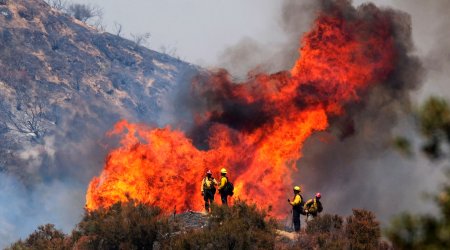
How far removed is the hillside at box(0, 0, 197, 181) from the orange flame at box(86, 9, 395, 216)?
28.5 meters

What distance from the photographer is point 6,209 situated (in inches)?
1887

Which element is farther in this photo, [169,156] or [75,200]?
[75,200]

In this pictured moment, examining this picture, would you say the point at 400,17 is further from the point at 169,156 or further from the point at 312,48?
the point at 169,156

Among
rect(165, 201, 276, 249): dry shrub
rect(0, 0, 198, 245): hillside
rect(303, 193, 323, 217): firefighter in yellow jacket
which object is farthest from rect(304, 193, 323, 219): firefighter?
rect(0, 0, 198, 245): hillside

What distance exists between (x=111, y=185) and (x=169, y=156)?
9.82 feet

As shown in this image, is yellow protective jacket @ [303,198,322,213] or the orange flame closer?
yellow protective jacket @ [303,198,322,213]

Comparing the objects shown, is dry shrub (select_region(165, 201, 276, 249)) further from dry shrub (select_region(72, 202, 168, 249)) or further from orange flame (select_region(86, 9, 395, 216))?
orange flame (select_region(86, 9, 395, 216))

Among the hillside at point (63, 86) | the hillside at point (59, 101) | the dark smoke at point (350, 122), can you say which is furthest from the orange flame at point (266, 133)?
the hillside at point (63, 86)

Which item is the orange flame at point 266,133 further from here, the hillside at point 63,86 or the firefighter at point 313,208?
the hillside at point 63,86

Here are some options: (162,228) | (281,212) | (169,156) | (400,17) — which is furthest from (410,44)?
(162,228)

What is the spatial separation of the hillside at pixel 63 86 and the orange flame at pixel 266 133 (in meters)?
28.5

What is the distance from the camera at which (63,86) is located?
68125mm

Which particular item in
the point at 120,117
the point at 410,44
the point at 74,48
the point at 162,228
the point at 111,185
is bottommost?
the point at 162,228

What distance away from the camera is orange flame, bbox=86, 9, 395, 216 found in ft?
85.9
